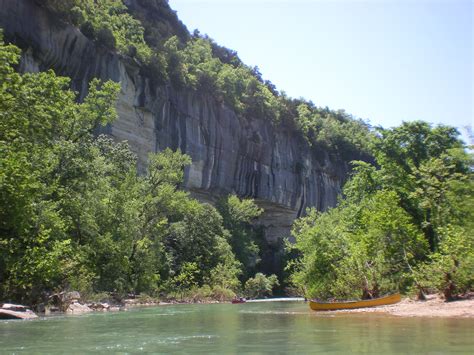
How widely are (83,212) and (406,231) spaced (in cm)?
1553

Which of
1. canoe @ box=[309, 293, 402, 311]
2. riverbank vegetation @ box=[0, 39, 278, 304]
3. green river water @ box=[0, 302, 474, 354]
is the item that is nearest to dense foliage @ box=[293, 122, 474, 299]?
canoe @ box=[309, 293, 402, 311]

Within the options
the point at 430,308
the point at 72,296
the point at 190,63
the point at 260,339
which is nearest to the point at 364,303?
the point at 430,308

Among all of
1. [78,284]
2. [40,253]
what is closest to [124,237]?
[78,284]

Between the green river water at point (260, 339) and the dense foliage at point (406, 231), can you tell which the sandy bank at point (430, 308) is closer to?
the dense foliage at point (406, 231)

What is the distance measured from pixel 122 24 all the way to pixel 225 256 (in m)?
24.9

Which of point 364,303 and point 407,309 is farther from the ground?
point 364,303

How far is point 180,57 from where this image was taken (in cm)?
5519

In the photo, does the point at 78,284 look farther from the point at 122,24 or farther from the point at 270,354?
the point at 122,24

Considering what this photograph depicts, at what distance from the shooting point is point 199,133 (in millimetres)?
55531

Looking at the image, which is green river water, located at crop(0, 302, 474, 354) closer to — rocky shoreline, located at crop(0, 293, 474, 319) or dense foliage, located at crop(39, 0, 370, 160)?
rocky shoreline, located at crop(0, 293, 474, 319)

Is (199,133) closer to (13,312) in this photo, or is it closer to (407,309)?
(13,312)

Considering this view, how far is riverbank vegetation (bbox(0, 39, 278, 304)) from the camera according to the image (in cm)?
1700

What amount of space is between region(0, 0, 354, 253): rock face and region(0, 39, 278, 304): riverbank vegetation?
6.19m

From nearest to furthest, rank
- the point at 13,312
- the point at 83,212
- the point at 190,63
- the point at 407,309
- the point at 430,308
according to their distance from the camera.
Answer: the point at 430,308 < the point at 13,312 < the point at 407,309 < the point at 83,212 < the point at 190,63
